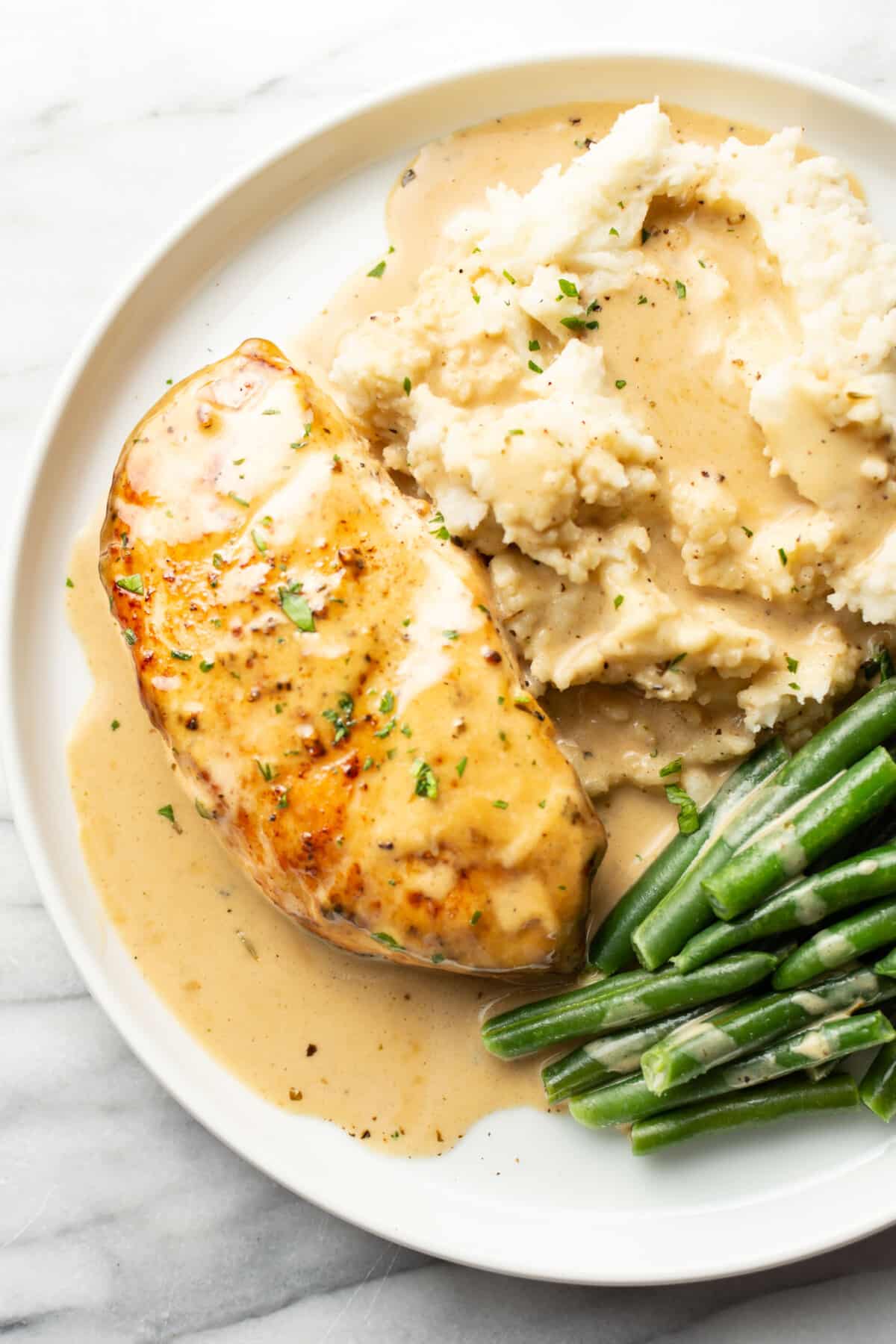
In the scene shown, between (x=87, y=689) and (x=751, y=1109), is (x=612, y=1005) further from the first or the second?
(x=87, y=689)

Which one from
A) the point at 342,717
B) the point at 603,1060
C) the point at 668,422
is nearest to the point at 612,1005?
the point at 603,1060

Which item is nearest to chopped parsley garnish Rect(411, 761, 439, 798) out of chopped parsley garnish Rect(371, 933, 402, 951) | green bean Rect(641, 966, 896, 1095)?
chopped parsley garnish Rect(371, 933, 402, 951)

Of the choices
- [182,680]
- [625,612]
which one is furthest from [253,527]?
[625,612]

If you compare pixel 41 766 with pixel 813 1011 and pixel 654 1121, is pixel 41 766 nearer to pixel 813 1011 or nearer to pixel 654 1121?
pixel 654 1121

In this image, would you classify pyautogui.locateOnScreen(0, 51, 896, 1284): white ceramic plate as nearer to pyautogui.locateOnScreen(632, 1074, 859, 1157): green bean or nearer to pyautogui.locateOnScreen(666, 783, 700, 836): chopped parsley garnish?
pyautogui.locateOnScreen(632, 1074, 859, 1157): green bean

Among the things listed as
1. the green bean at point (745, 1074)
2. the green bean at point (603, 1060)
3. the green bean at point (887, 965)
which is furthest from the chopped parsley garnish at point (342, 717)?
the green bean at point (887, 965)

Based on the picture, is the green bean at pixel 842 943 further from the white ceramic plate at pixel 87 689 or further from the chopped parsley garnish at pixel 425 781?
the chopped parsley garnish at pixel 425 781
